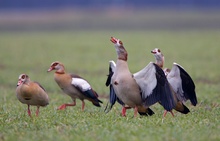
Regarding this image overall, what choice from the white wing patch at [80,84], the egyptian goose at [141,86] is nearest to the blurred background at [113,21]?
the white wing patch at [80,84]

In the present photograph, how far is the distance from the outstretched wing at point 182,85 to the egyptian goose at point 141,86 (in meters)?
0.73

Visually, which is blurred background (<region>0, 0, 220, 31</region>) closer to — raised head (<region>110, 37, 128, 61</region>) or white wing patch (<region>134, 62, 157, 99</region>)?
raised head (<region>110, 37, 128, 61</region>)

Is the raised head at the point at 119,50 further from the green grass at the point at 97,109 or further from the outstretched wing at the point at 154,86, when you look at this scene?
the green grass at the point at 97,109

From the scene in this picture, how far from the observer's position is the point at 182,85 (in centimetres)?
1001

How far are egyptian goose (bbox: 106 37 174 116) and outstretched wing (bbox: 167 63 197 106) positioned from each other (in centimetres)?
73

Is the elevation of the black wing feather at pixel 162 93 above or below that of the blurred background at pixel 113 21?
below

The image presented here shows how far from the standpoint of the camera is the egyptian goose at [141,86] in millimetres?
9188

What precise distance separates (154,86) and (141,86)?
0.30 m

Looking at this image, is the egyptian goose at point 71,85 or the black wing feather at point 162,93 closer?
the black wing feather at point 162,93

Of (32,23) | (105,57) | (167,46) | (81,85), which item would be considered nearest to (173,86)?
(81,85)

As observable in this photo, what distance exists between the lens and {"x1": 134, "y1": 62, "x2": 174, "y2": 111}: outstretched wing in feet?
30.0

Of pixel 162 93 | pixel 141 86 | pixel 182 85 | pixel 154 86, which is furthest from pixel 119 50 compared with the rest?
pixel 182 85

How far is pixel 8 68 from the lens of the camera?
2120 centimetres

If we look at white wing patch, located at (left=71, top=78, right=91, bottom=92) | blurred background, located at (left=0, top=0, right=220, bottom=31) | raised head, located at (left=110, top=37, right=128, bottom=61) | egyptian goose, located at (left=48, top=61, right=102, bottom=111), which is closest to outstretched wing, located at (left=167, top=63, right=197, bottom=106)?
raised head, located at (left=110, top=37, right=128, bottom=61)
